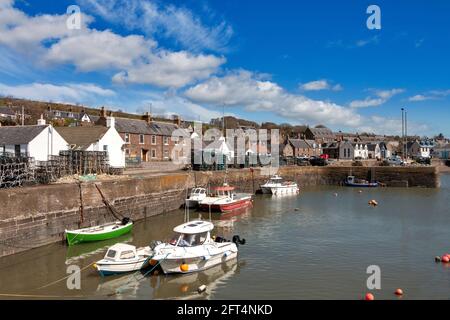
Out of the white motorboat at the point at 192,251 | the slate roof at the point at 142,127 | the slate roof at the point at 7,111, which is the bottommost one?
the white motorboat at the point at 192,251

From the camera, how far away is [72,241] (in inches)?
821

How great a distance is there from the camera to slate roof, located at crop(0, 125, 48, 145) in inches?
1282

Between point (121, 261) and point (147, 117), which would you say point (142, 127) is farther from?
point (121, 261)

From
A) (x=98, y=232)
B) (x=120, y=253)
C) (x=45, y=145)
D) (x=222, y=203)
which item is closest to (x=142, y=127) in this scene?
(x=45, y=145)

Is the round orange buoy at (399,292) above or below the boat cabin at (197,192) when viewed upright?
below

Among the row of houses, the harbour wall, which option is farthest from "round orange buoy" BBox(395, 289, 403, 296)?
the row of houses

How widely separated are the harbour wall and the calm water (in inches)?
36.6

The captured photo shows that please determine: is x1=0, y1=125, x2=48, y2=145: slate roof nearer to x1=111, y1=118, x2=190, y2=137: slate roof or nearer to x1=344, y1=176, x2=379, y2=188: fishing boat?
x1=111, y1=118, x2=190, y2=137: slate roof

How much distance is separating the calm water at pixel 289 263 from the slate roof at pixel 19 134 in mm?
12507

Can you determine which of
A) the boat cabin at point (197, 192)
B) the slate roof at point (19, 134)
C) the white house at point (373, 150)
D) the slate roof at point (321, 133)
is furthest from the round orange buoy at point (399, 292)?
the slate roof at point (321, 133)

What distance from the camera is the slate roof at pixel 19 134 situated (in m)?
32.6

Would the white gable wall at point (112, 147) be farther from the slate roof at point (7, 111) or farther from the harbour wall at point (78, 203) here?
the slate roof at point (7, 111)

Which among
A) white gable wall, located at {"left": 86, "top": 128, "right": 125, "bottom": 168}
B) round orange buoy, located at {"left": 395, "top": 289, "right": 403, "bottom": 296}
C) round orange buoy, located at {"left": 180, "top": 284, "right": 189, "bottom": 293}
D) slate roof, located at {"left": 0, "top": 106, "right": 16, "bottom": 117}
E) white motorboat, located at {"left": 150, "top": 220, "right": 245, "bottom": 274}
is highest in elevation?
slate roof, located at {"left": 0, "top": 106, "right": 16, "bottom": 117}
